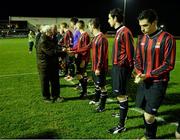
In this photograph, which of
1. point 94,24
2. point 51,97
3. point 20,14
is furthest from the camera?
point 20,14

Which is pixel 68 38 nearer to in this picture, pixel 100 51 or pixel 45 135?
pixel 100 51

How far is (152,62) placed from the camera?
5000mm

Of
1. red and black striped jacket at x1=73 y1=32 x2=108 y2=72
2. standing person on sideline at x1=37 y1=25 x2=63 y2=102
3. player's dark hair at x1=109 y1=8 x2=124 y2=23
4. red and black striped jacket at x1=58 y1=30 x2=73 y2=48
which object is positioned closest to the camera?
player's dark hair at x1=109 y1=8 x2=124 y2=23

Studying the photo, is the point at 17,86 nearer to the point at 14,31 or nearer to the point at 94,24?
the point at 94,24

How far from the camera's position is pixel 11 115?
724 centimetres

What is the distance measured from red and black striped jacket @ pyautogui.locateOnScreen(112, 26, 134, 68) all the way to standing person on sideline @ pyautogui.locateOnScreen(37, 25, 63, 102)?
2.38m

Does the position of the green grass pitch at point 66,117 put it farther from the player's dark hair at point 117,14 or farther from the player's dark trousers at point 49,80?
the player's dark hair at point 117,14

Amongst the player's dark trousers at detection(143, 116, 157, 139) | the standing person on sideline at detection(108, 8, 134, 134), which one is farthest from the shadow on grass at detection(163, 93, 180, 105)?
the player's dark trousers at detection(143, 116, 157, 139)

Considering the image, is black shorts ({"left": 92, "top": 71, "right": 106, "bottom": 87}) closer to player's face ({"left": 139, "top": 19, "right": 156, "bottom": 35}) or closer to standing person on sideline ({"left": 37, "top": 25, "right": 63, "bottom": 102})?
standing person on sideline ({"left": 37, "top": 25, "right": 63, "bottom": 102})

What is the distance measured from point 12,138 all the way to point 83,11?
46067 millimetres

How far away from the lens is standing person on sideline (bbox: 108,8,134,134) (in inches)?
236

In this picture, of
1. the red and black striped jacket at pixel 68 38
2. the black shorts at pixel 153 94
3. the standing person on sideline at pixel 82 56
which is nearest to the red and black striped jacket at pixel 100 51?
the standing person on sideline at pixel 82 56

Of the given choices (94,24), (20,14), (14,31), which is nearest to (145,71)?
(94,24)

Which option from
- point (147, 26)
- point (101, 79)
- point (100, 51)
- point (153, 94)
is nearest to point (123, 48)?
point (100, 51)
